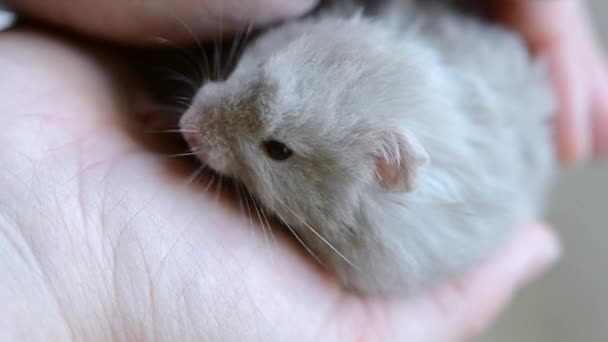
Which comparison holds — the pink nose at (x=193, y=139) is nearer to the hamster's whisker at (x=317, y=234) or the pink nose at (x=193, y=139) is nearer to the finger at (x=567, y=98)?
the hamster's whisker at (x=317, y=234)

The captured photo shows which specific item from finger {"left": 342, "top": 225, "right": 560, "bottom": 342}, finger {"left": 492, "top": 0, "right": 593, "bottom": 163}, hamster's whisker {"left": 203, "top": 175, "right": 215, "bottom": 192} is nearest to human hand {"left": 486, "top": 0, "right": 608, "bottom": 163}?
finger {"left": 492, "top": 0, "right": 593, "bottom": 163}

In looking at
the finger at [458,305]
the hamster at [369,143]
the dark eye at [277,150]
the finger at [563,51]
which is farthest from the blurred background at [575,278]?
the dark eye at [277,150]

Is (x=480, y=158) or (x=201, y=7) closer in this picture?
(x=201, y=7)

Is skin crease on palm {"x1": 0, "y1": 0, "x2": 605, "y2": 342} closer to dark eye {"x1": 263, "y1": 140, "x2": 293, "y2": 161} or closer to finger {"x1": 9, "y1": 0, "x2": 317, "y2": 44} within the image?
finger {"x1": 9, "y1": 0, "x2": 317, "y2": 44}

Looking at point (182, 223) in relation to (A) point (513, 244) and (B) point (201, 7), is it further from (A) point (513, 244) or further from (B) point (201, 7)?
(A) point (513, 244)

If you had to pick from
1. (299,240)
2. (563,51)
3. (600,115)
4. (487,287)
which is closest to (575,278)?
(600,115)

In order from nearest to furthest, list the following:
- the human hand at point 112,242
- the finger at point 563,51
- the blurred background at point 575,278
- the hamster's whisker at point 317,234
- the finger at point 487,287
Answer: the human hand at point 112,242
the hamster's whisker at point 317,234
the finger at point 487,287
the finger at point 563,51
the blurred background at point 575,278

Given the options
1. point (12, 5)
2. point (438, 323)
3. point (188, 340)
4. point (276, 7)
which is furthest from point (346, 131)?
point (12, 5)

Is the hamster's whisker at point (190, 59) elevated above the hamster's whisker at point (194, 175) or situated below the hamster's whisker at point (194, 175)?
above
